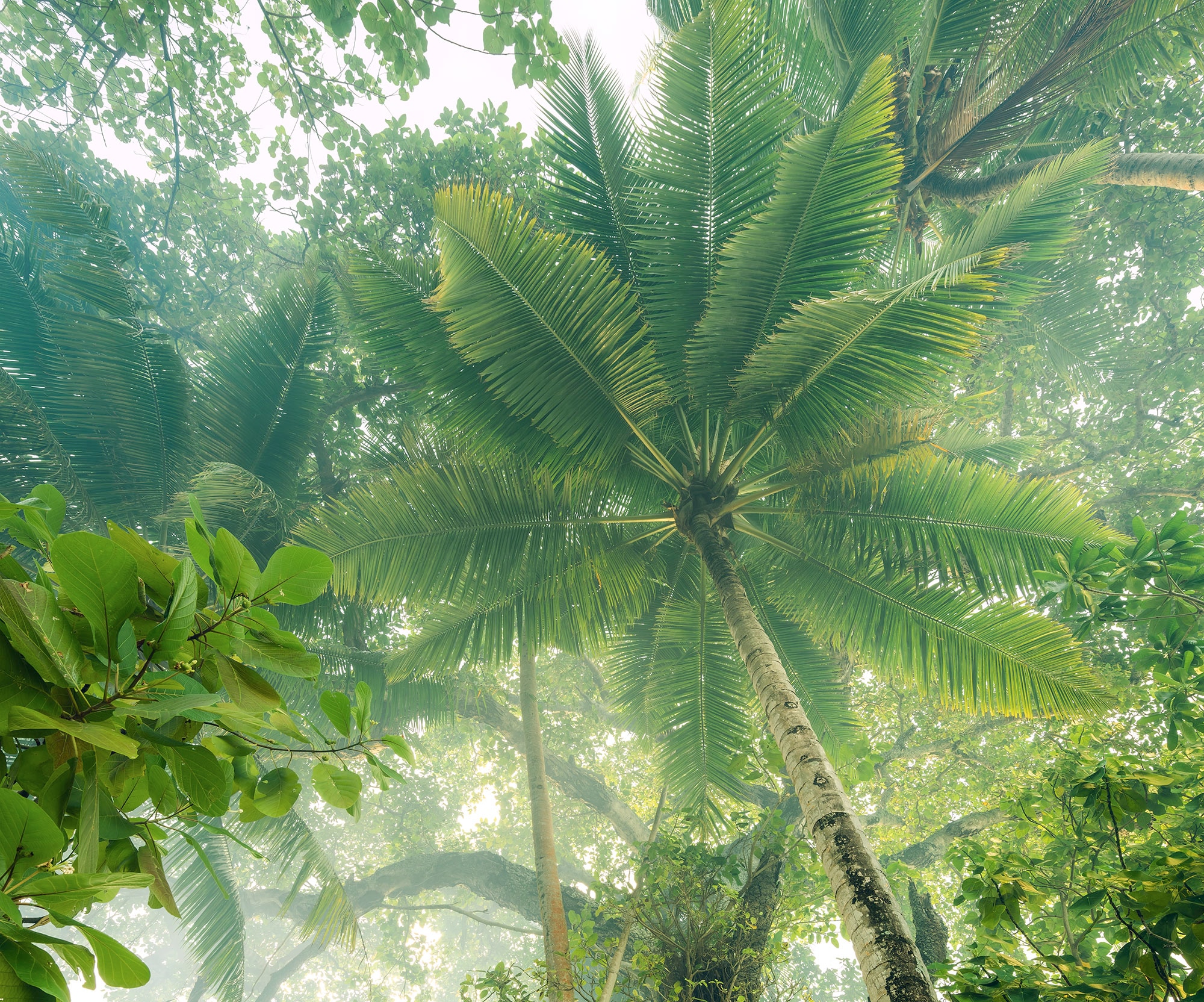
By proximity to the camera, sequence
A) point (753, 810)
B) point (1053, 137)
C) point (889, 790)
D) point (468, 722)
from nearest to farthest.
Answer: point (753, 810) → point (1053, 137) → point (889, 790) → point (468, 722)

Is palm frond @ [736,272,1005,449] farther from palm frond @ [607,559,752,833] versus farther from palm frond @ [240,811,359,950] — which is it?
palm frond @ [240,811,359,950]

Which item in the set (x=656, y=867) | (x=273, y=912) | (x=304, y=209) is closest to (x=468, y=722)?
(x=656, y=867)

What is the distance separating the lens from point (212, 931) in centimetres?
662

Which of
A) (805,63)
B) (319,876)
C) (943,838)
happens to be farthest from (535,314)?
(943,838)

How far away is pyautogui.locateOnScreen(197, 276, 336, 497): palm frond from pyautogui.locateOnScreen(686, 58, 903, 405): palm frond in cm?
387

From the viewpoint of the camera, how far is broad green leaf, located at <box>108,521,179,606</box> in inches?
34.3

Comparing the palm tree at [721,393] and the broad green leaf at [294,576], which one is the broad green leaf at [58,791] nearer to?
the broad green leaf at [294,576]

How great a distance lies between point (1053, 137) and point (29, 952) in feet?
39.3

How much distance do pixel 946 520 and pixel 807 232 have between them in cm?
212

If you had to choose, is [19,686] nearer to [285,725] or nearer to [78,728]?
[78,728]

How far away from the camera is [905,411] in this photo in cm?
483

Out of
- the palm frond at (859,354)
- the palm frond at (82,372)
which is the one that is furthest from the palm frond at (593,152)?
the palm frond at (82,372)

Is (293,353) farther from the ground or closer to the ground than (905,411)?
farther from the ground

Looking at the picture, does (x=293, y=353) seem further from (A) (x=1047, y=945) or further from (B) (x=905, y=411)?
(A) (x=1047, y=945)
